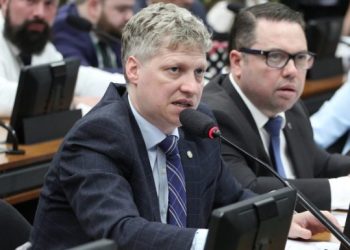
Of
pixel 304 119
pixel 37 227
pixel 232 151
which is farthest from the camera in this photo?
pixel 304 119

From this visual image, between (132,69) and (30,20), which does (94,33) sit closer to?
(30,20)

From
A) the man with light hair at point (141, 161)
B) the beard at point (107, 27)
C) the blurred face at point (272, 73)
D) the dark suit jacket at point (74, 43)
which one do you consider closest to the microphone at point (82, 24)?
the dark suit jacket at point (74, 43)

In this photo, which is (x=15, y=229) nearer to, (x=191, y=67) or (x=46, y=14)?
(x=191, y=67)

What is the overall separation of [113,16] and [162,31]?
3.65 m

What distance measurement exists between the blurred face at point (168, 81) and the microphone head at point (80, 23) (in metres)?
2.91

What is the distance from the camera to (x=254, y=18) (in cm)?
327

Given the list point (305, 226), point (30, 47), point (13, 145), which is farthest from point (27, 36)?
point (305, 226)

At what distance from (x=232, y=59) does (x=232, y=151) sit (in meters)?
0.42

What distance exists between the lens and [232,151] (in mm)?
2990

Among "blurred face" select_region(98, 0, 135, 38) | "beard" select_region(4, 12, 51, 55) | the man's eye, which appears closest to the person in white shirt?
"beard" select_region(4, 12, 51, 55)

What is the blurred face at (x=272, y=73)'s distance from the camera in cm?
316

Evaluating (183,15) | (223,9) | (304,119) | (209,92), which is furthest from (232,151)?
(223,9)

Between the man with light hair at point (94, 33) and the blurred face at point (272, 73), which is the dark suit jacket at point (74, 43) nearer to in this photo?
the man with light hair at point (94, 33)

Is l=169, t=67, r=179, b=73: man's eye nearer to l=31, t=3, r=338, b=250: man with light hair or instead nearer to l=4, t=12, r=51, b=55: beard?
l=31, t=3, r=338, b=250: man with light hair
